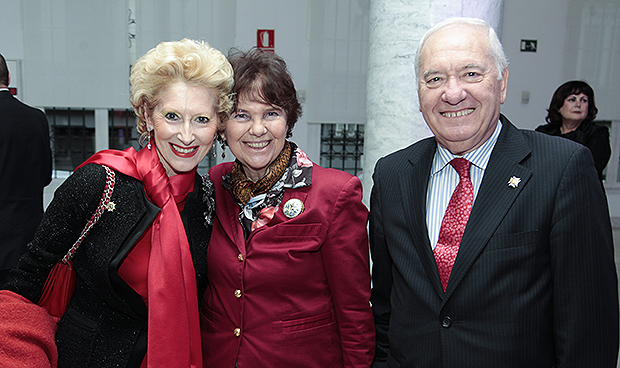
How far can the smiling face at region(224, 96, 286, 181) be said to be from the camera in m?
1.50

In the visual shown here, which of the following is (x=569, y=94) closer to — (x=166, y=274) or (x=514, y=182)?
(x=514, y=182)

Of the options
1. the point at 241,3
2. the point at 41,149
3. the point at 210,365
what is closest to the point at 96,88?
the point at 241,3

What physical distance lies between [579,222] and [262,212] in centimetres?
89

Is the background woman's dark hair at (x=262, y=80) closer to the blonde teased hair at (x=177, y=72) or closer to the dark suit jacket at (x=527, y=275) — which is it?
the blonde teased hair at (x=177, y=72)

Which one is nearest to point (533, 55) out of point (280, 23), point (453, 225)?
point (280, 23)

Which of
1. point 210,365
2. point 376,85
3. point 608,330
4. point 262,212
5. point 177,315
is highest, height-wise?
point 376,85

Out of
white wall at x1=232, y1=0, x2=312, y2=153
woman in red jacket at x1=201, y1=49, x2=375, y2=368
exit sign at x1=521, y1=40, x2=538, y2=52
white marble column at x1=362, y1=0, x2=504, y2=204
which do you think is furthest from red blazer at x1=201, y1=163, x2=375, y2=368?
exit sign at x1=521, y1=40, x2=538, y2=52

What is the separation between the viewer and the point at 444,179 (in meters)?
1.31

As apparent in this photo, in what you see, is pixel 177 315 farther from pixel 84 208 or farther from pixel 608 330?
pixel 608 330

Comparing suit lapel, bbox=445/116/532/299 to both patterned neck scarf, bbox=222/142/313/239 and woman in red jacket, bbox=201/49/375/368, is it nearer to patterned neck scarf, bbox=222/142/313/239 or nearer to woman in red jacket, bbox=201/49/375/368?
woman in red jacket, bbox=201/49/375/368

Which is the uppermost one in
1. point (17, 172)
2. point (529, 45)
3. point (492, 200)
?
point (529, 45)

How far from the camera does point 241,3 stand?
18.4 ft

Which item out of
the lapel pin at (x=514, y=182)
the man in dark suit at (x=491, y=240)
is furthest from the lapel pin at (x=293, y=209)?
the lapel pin at (x=514, y=182)

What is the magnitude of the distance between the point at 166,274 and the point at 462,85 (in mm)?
985
